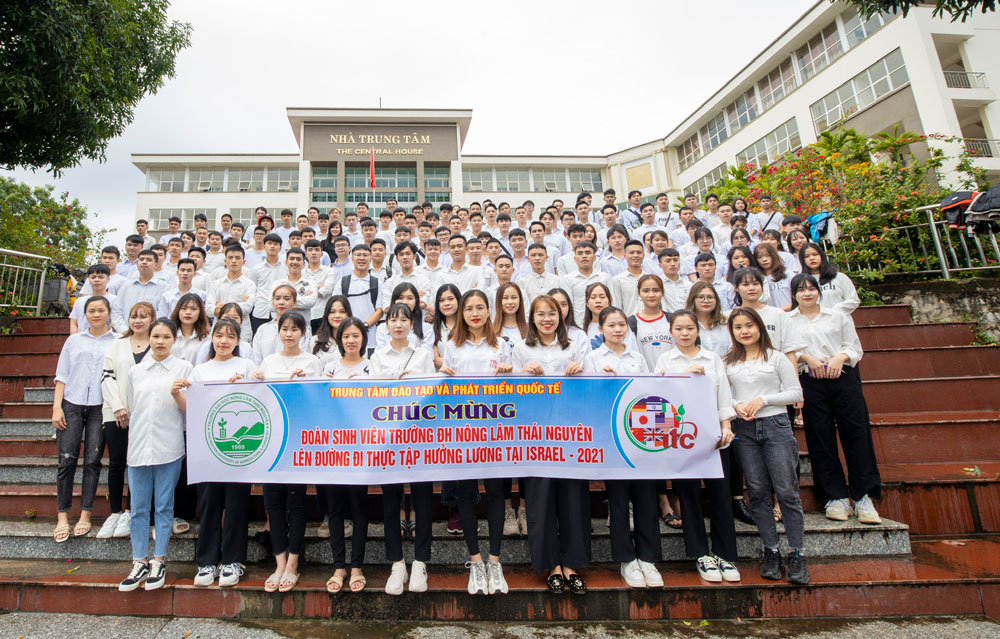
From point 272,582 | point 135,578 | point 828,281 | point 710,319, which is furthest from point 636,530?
point 135,578

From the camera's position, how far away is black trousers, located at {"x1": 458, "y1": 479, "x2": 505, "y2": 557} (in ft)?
10.8

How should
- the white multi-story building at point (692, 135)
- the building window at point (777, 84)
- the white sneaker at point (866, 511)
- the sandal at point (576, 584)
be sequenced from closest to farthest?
1. the sandal at point (576, 584)
2. the white sneaker at point (866, 511)
3. the white multi-story building at point (692, 135)
4. the building window at point (777, 84)

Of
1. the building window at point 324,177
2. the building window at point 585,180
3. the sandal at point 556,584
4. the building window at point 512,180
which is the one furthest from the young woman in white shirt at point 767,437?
the building window at point 585,180

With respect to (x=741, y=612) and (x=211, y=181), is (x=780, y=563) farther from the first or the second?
(x=211, y=181)

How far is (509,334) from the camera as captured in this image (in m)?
4.02

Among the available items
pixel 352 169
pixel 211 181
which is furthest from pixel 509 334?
pixel 211 181

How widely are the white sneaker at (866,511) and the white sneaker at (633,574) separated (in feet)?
6.11

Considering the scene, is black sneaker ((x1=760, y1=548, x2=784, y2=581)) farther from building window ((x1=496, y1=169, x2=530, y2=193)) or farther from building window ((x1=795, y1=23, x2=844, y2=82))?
building window ((x1=496, y1=169, x2=530, y2=193))

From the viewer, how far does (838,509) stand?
147 inches

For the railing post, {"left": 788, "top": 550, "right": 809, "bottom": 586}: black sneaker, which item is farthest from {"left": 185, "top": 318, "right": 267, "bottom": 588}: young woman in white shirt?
the railing post

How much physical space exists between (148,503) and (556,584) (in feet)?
9.75

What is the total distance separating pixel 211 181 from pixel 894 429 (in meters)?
42.9

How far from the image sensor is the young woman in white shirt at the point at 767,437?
3.22 meters

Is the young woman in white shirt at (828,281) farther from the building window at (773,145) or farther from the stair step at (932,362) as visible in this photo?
the building window at (773,145)
